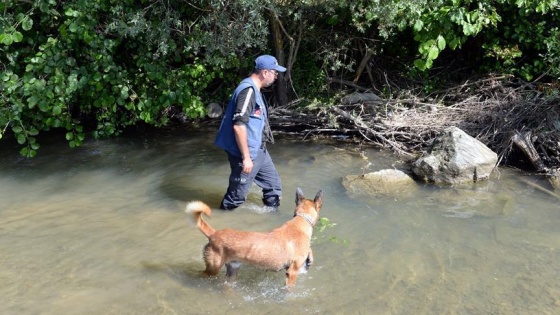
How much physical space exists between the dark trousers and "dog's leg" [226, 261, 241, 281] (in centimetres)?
170

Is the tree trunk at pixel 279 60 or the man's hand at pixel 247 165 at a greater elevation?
the tree trunk at pixel 279 60

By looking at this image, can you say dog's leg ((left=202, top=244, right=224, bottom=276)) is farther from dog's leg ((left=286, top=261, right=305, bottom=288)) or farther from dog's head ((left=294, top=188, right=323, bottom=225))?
dog's head ((left=294, top=188, right=323, bottom=225))

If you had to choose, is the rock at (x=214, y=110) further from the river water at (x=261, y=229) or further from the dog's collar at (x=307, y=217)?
the dog's collar at (x=307, y=217)

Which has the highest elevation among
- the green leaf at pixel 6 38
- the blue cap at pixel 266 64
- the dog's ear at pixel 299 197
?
the green leaf at pixel 6 38

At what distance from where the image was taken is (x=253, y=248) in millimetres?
4707

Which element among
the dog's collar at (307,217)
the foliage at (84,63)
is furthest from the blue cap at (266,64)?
the foliage at (84,63)

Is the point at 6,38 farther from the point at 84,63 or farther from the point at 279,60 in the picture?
the point at 279,60

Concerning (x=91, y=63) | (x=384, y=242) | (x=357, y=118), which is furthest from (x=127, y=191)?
(x=357, y=118)

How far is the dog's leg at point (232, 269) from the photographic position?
4895 millimetres

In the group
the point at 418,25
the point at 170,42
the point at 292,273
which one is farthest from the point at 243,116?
the point at 418,25

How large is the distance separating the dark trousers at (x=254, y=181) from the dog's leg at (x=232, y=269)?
1703mm

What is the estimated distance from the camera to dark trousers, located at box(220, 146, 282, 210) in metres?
6.51

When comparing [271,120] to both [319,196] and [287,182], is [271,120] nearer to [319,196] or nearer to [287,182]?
[287,182]

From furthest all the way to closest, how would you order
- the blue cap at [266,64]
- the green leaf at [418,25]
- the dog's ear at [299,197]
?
the green leaf at [418,25], the blue cap at [266,64], the dog's ear at [299,197]
